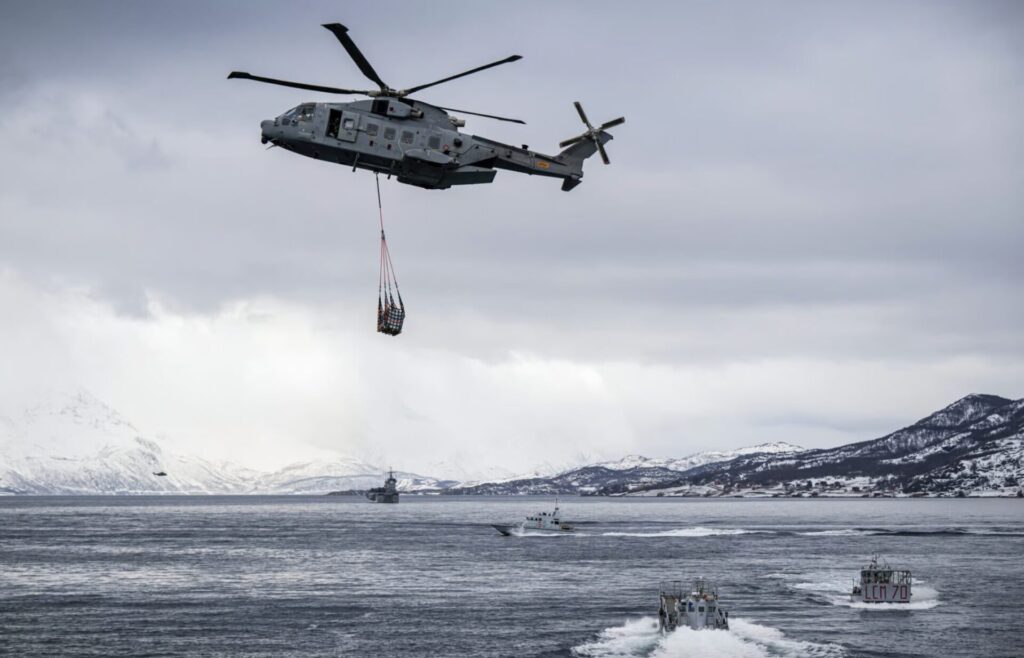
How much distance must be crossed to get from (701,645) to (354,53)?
4915cm

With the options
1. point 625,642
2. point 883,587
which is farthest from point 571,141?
point 883,587

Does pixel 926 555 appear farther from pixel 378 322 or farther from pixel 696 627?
pixel 378 322

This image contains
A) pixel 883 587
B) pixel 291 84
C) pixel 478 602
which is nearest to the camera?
pixel 291 84

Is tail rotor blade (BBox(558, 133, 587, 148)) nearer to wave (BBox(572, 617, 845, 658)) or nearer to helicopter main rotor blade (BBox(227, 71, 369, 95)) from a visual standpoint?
helicopter main rotor blade (BBox(227, 71, 369, 95))

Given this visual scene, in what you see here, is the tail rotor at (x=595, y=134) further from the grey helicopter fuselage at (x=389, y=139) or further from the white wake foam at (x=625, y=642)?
the white wake foam at (x=625, y=642)

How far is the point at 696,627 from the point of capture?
275 feet

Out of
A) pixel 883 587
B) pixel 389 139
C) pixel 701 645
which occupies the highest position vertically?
pixel 389 139

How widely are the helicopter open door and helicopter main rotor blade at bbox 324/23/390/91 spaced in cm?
233

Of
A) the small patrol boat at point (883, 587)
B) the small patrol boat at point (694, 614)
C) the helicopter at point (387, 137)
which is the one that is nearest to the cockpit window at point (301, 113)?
the helicopter at point (387, 137)

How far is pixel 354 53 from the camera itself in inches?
2125

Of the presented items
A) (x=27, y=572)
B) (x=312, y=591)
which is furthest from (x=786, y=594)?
(x=27, y=572)

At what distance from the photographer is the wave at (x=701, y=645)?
77812 millimetres

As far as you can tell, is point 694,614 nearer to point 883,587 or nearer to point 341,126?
point 883,587

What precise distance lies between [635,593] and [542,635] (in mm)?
28232
